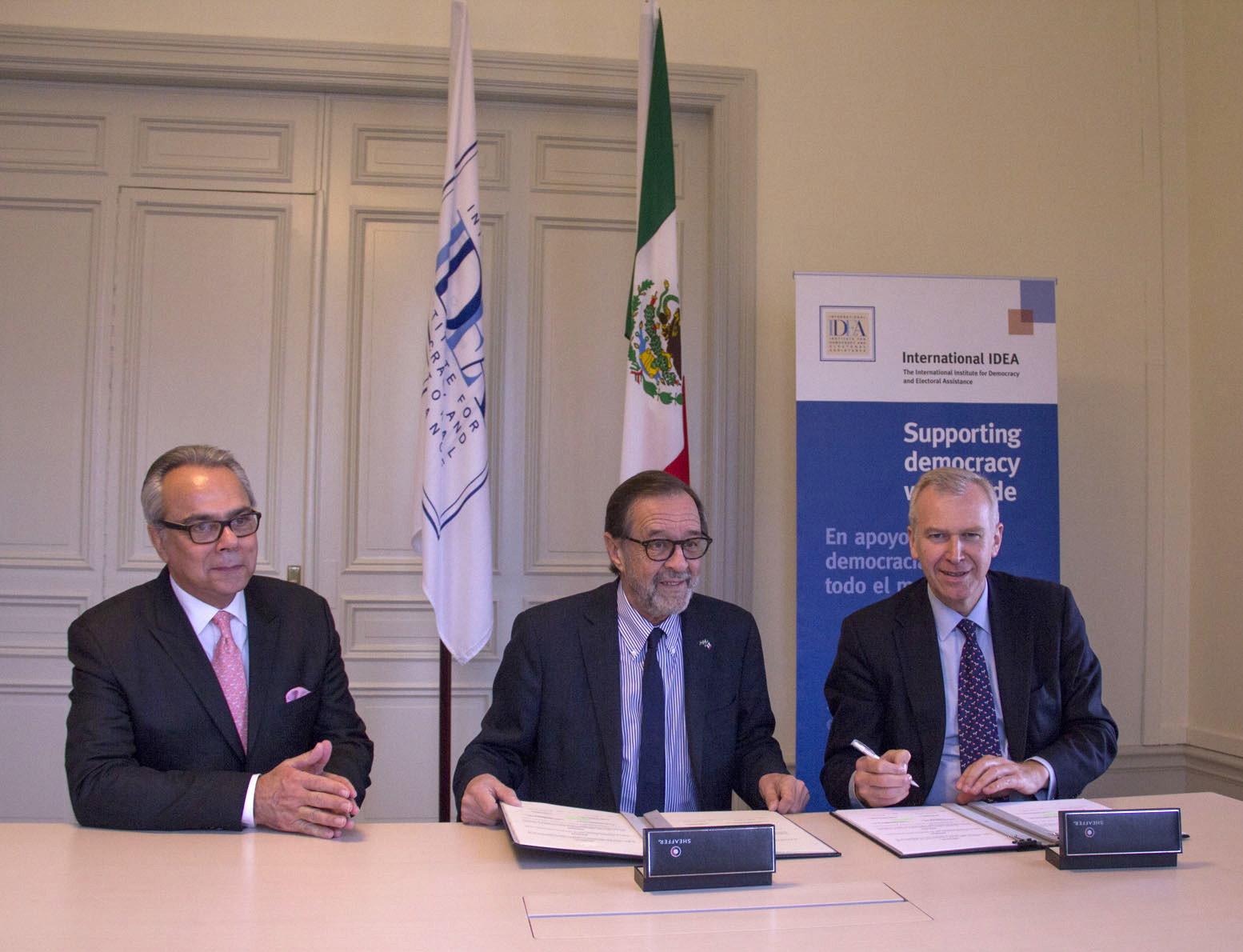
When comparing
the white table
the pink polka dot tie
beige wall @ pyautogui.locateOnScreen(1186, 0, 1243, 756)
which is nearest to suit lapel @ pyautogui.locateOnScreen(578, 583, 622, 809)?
the white table

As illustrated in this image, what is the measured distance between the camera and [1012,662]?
7.77ft

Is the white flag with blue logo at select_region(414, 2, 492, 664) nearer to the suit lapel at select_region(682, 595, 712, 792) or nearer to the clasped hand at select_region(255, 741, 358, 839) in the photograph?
the suit lapel at select_region(682, 595, 712, 792)

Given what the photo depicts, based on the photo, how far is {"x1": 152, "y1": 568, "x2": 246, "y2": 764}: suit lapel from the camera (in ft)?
7.10

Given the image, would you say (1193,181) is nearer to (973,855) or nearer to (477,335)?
(477,335)

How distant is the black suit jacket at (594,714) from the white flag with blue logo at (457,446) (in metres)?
1.05

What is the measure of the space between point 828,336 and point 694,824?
226 cm

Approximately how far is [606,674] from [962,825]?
833 millimetres

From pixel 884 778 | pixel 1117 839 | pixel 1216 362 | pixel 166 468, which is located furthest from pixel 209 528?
pixel 1216 362

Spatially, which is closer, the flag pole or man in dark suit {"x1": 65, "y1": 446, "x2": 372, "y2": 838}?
man in dark suit {"x1": 65, "y1": 446, "x2": 372, "y2": 838}

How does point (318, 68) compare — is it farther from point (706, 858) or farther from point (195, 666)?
point (706, 858)

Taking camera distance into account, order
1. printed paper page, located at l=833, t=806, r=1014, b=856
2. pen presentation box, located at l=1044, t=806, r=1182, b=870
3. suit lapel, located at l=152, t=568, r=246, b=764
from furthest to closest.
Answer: suit lapel, located at l=152, t=568, r=246, b=764 < printed paper page, located at l=833, t=806, r=1014, b=856 < pen presentation box, located at l=1044, t=806, r=1182, b=870

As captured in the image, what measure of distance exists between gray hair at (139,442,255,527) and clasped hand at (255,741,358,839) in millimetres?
705

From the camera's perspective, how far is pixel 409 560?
3955mm

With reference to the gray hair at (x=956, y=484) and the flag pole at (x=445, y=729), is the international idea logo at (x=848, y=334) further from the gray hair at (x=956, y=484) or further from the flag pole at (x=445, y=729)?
the flag pole at (x=445, y=729)
